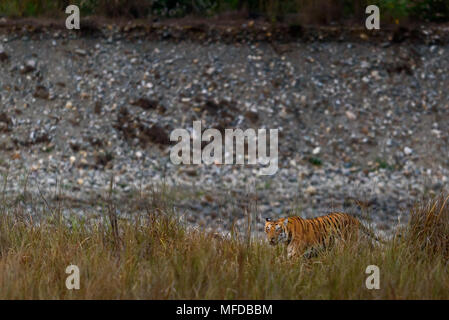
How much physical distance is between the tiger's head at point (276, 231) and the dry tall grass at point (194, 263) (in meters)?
0.06

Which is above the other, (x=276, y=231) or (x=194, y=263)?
(x=276, y=231)

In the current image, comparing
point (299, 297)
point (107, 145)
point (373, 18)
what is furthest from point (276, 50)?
point (299, 297)

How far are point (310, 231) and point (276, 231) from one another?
13.3 inches

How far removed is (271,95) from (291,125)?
2.93 ft

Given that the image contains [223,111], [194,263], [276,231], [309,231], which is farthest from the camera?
[223,111]

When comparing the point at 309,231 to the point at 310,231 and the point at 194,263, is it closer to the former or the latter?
the point at 310,231

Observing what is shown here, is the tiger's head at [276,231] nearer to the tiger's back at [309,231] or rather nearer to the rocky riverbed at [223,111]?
the tiger's back at [309,231]

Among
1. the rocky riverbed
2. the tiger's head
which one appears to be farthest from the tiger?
the rocky riverbed

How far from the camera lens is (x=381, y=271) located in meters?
4.06

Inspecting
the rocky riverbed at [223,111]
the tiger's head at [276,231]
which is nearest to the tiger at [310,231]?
the tiger's head at [276,231]

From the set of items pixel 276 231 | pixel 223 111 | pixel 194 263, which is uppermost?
pixel 223 111

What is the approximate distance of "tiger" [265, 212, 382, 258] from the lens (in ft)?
14.4

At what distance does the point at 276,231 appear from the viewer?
438cm

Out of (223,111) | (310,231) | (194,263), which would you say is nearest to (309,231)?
(310,231)
